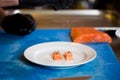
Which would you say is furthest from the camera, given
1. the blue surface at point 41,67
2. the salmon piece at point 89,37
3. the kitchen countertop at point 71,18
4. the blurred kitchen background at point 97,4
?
the blurred kitchen background at point 97,4

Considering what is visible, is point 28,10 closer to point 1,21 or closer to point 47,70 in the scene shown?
point 1,21

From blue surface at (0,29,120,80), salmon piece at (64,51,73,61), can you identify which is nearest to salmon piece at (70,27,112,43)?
blue surface at (0,29,120,80)

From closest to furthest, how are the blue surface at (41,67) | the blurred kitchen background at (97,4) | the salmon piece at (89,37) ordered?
the blue surface at (41,67) < the salmon piece at (89,37) < the blurred kitchen background at (97,4)

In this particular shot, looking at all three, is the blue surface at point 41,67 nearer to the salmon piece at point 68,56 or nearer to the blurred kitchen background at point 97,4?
the salmon piece at point 68,56

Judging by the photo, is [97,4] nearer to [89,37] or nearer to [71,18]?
[71,18]

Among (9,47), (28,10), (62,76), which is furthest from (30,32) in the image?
(28,10)

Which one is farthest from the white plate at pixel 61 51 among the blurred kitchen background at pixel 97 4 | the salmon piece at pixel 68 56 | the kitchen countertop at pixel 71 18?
the blurred kitchen background at pixel 97 4

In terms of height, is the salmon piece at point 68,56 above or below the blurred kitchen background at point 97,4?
above

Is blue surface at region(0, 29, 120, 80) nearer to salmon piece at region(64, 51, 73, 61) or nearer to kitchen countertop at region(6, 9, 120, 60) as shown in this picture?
salmon piece at region(64, 51, 73, 61)
